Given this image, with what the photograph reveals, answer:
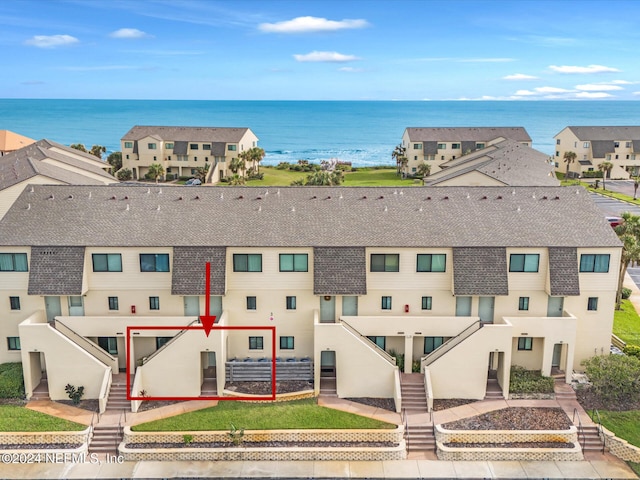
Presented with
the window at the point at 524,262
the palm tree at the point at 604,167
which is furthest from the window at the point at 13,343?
the palm tree at the point at 604,167

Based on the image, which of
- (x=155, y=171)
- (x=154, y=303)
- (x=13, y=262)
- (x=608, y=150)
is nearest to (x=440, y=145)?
(x=608, y=150)

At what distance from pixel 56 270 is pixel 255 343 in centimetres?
1234

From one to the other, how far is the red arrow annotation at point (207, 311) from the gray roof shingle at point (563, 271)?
1963 centimetres

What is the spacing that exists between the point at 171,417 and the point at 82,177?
37.5 metres

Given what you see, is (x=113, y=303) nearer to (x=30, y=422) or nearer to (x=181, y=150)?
(x=30, y=422)

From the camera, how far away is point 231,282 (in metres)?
34.7

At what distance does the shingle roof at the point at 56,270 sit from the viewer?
109ft

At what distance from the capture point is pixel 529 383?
3359 cm

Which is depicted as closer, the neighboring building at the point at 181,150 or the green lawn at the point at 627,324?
the green lawn at the point at 627,324

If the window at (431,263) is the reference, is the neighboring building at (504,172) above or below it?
above

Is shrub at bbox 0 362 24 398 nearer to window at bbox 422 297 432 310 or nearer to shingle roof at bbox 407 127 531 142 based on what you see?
window at bbox 422 297 432 310

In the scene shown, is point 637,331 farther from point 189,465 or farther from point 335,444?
point 189,465

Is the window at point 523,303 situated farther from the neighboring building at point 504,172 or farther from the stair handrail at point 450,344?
the neighboring building at point 504,172

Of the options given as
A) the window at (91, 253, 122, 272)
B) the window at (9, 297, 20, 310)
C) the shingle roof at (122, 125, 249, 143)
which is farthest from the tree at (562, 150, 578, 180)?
the window at (9, 297, 20, 310)
